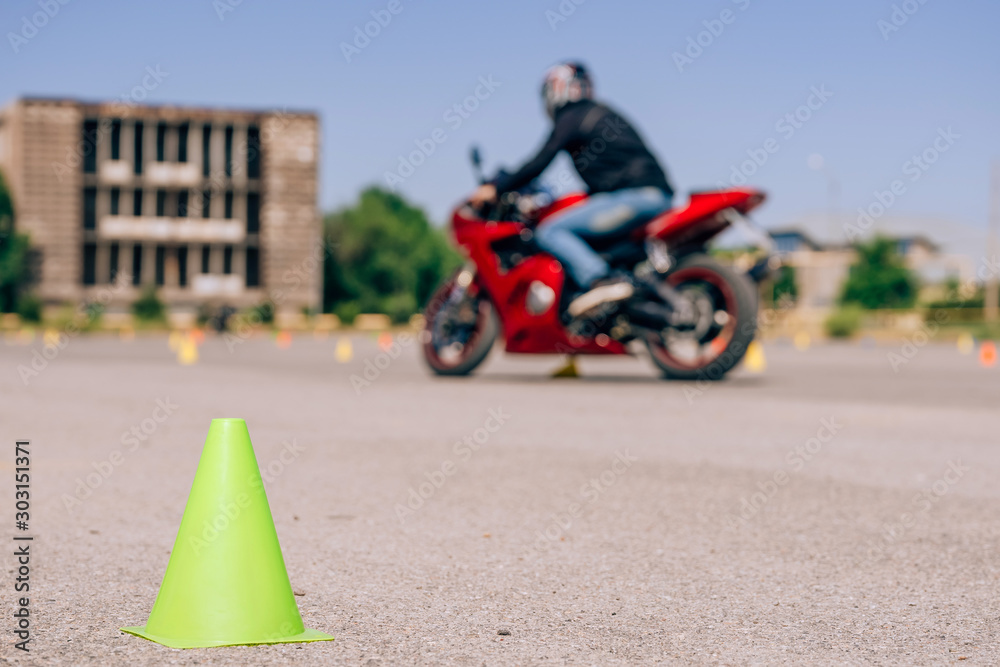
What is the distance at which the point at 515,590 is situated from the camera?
3648 mm

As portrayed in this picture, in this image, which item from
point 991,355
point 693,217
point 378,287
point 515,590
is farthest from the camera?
point 378,287

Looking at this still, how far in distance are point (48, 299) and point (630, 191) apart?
5578 cm

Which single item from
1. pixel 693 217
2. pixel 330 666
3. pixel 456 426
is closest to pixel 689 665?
pixel 330 666

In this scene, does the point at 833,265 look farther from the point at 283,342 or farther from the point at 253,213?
the point at 283,342

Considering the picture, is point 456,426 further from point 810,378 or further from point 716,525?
point 810,378

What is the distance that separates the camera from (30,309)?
5300cm

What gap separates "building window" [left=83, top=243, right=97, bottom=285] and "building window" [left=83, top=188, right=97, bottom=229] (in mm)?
1112

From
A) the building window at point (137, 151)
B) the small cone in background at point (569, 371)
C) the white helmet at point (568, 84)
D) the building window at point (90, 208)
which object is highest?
the building window at point (137, 151)

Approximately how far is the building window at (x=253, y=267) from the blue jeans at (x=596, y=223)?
57.8m

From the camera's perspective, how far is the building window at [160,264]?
66438 millimetres

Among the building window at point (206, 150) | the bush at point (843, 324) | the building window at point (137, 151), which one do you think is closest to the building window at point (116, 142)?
the building window at point (137, 151)

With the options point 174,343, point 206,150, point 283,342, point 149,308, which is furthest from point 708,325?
point 206,150

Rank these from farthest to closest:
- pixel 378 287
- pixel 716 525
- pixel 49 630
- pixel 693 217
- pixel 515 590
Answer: pixel 378 287 < pixel 693 217 < pixel 716 525 < pixel 515 590 < pixel 49 630

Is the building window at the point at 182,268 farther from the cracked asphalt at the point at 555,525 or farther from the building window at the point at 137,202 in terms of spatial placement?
the cracked asphalt at the point at 555,525
